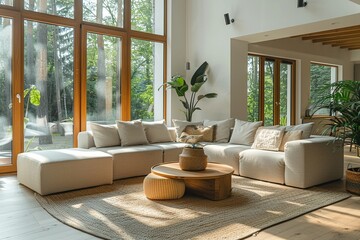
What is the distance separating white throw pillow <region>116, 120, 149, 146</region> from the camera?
17.0 ft

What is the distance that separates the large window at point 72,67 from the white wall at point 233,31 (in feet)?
2.34

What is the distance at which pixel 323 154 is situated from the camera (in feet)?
14.4

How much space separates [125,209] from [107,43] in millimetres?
3793

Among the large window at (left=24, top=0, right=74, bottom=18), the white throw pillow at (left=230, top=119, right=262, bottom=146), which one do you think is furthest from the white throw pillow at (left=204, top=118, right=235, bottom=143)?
the large window at (left=24, top=0, right=74, bottom=18)

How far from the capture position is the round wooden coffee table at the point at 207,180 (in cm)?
351

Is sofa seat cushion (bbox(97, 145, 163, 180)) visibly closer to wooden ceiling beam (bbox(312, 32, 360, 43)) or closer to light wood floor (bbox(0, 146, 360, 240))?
light wood floor (bbox(0, 146, 360, 240))

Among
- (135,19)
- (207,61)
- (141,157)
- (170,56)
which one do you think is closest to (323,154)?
(141,157)

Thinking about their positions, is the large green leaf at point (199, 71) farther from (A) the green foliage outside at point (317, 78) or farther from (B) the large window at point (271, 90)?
(A) the green foliage outside at point (317, 78)

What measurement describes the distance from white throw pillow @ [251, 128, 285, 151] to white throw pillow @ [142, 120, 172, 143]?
5.23ft

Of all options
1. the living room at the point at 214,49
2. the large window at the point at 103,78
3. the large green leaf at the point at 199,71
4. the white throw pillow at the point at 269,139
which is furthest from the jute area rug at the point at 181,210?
the large green leaf at the point at 199,71

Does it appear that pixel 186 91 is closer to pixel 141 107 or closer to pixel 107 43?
pixel 141 107

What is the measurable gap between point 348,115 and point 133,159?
2920 mm

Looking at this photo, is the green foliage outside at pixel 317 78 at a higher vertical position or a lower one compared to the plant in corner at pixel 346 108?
higher

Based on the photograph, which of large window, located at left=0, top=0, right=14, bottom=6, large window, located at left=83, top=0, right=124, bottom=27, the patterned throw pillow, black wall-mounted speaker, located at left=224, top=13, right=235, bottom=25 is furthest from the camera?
black wall-mounted speaker, located at left=224, top=13, right=235, bottom=25
